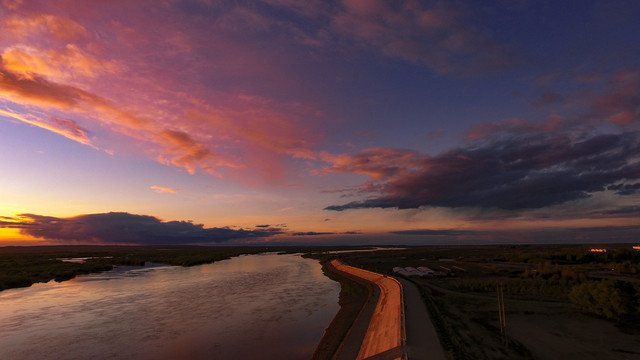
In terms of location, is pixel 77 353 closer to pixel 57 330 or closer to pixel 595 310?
pixel 57 330

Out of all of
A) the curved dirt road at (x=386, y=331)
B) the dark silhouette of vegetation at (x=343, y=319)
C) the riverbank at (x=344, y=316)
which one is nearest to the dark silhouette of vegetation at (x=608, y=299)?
the curved dirt road at (x=386, y=331)

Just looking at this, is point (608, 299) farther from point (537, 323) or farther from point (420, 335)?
point (420, 335)

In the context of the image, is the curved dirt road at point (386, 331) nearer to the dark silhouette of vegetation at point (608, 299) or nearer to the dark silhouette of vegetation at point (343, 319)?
the dark silhouette of vegetation at point (343, 319)

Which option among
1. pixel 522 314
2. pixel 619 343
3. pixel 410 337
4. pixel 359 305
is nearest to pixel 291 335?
pixel 410 337

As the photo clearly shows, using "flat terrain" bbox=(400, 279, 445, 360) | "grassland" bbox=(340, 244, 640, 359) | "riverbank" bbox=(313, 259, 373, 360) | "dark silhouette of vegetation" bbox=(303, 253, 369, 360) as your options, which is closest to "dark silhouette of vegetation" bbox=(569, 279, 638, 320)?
"grassland" bbox=(340, 244, 640, 359)

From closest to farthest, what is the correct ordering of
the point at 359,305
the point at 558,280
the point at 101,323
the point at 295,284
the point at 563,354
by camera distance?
the point at 563,354
the point at 101,323
the point at 359,305
the point at 558,280
the point at 295,284

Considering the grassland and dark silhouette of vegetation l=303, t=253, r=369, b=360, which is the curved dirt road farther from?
the grassland
